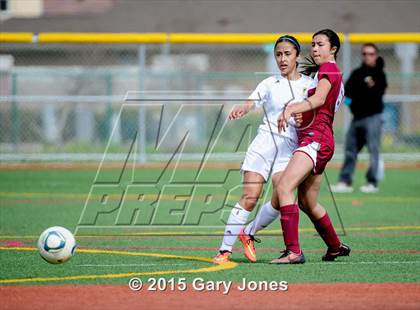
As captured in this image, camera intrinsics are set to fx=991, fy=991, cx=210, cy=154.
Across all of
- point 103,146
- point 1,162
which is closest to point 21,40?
point 1,162

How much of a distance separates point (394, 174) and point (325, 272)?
12.3 m

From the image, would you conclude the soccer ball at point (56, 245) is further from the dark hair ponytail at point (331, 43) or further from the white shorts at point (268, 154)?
the dark hair ponytail at point (331, 43)

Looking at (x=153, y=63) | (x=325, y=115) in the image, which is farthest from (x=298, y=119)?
(x=153, y=63)

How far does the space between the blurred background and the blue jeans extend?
304 cm

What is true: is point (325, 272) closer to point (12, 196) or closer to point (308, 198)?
point (308, 198)

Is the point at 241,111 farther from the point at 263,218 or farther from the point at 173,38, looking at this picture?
the point at 173,38

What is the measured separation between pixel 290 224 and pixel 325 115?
972 millimetres

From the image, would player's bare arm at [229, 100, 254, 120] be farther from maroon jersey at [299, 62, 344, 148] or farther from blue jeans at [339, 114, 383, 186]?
blue jeans at [339, 114, 383, 186]

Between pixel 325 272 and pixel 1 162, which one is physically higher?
pixel 325 272

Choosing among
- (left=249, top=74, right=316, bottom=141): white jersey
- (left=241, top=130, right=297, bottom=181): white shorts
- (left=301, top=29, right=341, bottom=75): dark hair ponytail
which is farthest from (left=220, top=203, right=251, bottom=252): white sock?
(left=301, top=29, right=341, bottom=75): dark hair ponytail

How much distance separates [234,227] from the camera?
343 inches

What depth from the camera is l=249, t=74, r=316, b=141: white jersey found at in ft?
28.6

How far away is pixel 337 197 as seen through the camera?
1538 centimetres

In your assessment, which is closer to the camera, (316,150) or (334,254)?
(316,150)
